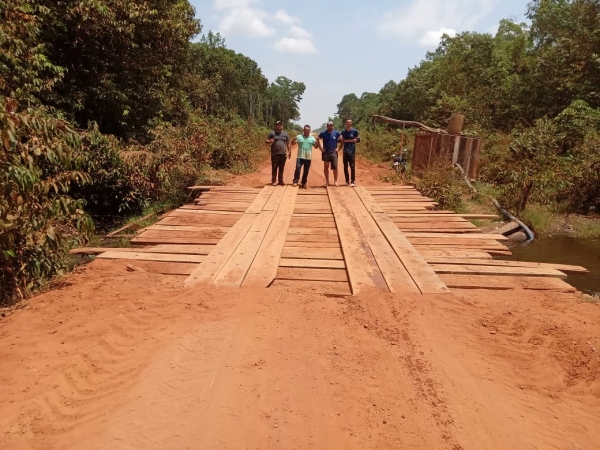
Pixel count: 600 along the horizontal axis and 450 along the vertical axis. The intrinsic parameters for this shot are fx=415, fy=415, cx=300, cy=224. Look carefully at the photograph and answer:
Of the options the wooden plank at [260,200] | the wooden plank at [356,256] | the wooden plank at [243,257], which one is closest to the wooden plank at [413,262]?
the wooden plank at [356,256]

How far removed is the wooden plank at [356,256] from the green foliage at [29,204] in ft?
8.13

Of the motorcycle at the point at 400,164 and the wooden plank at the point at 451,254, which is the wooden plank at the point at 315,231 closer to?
the wooden plank at the point at 451,254

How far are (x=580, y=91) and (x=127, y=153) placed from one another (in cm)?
1505

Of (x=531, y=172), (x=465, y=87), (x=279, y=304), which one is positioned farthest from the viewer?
(x=465, y=87)

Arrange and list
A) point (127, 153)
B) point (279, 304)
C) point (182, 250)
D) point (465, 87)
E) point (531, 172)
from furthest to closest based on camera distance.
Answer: point (465, 87) < point (531, 172) < point (127, 153) < point (182, 250) < point (279, 304)

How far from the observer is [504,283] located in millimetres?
3686

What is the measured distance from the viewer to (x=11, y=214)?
3.48 meters

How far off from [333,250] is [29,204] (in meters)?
2.90

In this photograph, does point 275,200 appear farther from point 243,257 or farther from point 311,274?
point 311,274

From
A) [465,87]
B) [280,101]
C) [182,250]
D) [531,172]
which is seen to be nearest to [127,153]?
[182,250]

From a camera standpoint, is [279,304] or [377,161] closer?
[279,304]

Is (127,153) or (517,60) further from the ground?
(517,60)

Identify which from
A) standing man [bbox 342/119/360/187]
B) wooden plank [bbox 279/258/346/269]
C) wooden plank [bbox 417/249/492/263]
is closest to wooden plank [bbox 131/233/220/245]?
wooden plank [bbox 279/258/346/269]

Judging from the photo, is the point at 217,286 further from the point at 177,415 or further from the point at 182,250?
the point at 177,415
